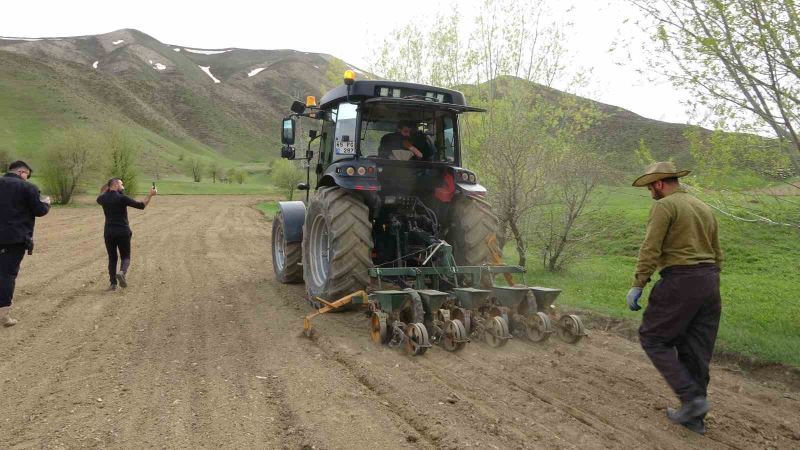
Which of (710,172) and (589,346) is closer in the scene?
(589,346)

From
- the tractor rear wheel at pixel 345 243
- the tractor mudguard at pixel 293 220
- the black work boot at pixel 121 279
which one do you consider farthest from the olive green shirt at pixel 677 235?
the black work boot at pixel 121 279

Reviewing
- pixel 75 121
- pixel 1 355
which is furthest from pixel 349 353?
pixel 75 121

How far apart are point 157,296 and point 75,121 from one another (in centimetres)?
9337

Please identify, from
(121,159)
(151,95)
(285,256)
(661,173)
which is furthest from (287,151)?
(151,95)

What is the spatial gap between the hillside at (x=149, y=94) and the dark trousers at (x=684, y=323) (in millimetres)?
70296

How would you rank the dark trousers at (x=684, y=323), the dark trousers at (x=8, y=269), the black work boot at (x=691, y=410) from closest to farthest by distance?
the black work boot at (x=691, y=410) → the dark trousers at (x=684, y=323) → the dark trousers at (x=8, y=269)

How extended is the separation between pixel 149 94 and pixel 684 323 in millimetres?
153532

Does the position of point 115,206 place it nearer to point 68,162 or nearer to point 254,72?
point 68,162

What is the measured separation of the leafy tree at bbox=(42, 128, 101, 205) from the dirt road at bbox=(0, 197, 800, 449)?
25.7 m

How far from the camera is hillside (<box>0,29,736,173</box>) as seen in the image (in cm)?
9003

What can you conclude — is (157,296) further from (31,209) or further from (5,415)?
(5,415)

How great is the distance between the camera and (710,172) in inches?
263

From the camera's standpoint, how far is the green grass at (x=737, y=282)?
605 centimetres

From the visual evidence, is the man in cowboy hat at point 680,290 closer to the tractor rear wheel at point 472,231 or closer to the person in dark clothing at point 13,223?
the tractor rear wheel at point 472,231
